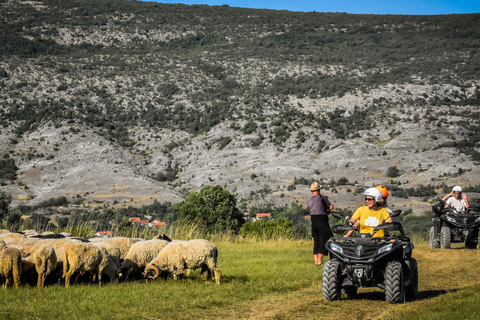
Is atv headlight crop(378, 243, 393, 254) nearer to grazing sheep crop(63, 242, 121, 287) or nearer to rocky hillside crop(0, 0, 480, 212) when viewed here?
grazing sheep crop(63, 242, 121, 287)

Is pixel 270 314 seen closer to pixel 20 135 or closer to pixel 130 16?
pixel 20 135

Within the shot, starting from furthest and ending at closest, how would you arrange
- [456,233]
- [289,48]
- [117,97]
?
[289,48]
[117,97]
[456,233]

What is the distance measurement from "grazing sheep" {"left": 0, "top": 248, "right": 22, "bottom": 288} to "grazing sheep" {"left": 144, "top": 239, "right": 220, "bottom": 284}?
246 cm

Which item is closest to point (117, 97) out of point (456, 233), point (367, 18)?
point (367, 18)

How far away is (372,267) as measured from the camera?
27.6ft

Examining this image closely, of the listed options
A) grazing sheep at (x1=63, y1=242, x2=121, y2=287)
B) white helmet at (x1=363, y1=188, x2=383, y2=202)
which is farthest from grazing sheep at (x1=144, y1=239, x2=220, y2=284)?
white helmet at (x1=363, y1=188, x2=383, y2=202)

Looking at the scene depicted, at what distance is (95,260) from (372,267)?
200 inches

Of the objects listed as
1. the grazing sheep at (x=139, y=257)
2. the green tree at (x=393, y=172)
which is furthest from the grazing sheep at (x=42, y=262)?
the green tree at (x=393, y=172)

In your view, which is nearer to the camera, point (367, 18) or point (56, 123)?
point (56, 123)

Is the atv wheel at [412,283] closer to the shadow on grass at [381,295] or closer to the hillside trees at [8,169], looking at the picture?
the shadow on grass at [381,295]

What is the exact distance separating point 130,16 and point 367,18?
68.4 metres

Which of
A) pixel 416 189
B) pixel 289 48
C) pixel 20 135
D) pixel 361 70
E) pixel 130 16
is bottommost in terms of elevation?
pixel 416 189

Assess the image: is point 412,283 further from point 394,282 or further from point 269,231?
point 269,231

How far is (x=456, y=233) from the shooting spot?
17.7 metres
